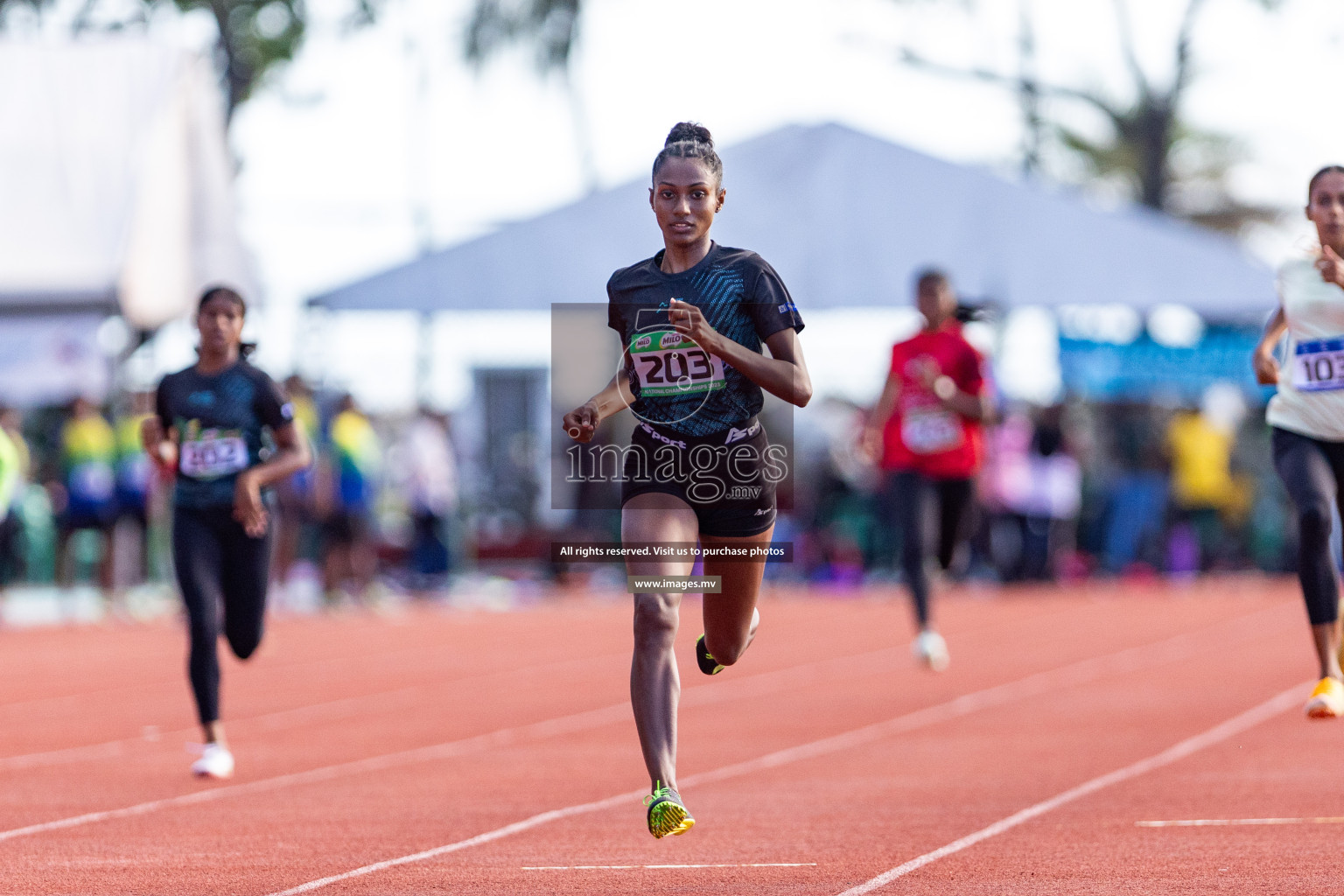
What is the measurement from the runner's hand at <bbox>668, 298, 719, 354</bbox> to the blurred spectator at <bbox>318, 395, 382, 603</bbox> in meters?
14.7

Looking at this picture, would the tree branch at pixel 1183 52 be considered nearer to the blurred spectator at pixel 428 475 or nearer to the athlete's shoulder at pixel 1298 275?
the blurred spectator at pixel 428 475

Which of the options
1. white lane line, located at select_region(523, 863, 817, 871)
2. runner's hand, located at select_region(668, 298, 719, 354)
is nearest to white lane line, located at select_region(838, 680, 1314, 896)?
white lane line, located at select_region(523, 863, 817, 871)

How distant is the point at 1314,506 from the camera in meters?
7.64

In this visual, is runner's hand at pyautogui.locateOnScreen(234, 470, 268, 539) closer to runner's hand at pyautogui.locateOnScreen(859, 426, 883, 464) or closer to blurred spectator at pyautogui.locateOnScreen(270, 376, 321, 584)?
runner's hand at pyautogui.locateOnScreen(859, 426, 883, 464)

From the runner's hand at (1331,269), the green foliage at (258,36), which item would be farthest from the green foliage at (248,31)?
the runner's hand at (1331,269)

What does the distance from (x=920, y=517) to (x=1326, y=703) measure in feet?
15.3

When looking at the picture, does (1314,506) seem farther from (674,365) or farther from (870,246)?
(870,246)

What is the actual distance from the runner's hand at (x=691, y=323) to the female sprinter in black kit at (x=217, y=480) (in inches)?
132

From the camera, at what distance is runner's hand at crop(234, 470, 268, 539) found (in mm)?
8352

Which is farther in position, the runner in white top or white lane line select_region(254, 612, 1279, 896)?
the runner in white top

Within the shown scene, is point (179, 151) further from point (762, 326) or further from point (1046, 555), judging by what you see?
point (762, 326)

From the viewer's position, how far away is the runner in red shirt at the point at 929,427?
11.7m

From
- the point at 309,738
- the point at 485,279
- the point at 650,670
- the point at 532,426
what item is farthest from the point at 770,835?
the point at 532,426

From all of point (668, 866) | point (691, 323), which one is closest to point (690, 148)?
point (691, 323)
